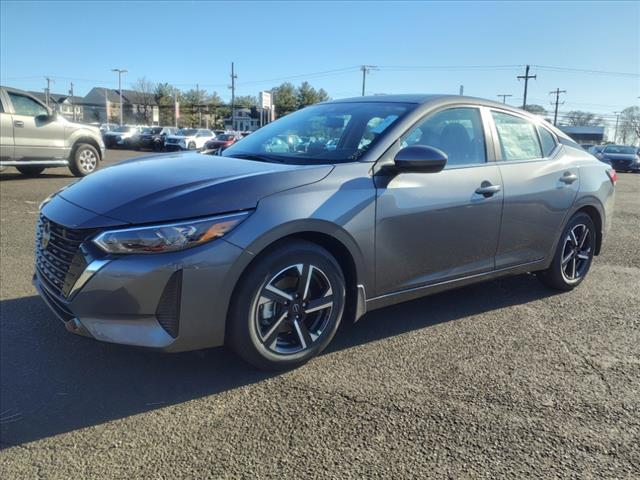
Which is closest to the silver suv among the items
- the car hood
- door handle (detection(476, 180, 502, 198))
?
the car hood

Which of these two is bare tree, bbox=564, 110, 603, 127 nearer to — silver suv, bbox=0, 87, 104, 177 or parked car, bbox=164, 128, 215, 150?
parked car, bbox=164, 128, 215, 150

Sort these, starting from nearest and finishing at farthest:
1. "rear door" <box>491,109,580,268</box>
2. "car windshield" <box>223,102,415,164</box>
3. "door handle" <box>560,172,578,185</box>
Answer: "car windshield" <box>223,102,415,164</box> → "rear door" <box>491,109,580,268</box> → "door handle" <box>560,172,578,185</box>

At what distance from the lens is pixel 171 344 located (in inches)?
103

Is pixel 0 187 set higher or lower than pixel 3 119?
lower

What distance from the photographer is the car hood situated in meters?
2.63

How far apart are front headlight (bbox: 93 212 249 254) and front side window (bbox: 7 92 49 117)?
993 cm

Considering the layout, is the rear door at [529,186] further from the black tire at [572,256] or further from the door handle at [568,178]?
the black tire at [572,256]

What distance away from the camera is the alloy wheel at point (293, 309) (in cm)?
286

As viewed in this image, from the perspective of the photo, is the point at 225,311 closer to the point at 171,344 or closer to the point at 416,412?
the point at 171,344

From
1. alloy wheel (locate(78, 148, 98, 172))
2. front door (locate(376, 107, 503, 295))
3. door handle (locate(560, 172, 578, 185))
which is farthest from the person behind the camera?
alloy wheel (locate(78, 148, 98, 172))

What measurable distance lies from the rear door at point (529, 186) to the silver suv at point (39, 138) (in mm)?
10019

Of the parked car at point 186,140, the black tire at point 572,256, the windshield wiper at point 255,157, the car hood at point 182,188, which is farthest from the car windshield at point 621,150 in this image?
the car hood at point 182,188

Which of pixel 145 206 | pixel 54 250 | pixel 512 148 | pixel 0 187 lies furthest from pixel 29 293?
pixel 0 187

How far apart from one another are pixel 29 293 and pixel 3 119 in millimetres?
7904
